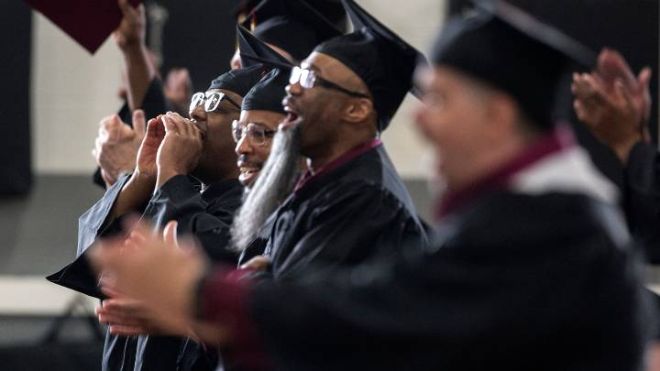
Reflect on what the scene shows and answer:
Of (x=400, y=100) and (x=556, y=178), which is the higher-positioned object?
(x=556, y=178)

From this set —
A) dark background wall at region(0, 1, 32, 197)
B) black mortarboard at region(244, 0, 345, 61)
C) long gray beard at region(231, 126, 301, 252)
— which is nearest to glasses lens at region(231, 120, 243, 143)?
long gray beard at region(231, 126, 301, 252)

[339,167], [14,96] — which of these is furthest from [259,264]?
[14,96]

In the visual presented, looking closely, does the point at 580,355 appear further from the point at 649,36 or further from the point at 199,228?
the point at 649,36

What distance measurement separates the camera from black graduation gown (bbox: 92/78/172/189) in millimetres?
5617

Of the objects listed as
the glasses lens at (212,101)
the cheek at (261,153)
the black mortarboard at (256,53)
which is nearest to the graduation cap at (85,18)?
the black mortarboard at (256,53)

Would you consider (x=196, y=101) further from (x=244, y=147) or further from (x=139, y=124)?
(x=139, y=124)

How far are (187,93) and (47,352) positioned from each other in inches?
50.7

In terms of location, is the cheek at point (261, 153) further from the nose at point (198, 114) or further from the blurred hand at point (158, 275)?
the blurred hand at point (158, 275)

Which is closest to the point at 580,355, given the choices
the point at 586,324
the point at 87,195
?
the point at 586,324

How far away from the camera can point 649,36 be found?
7.86 metres

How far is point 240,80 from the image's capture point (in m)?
4.61

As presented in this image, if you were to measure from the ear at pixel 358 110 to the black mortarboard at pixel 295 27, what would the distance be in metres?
1.43

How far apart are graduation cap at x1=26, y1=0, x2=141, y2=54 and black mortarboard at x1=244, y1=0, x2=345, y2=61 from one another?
0.55m

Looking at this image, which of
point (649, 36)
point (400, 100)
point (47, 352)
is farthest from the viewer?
point (649, 36)
